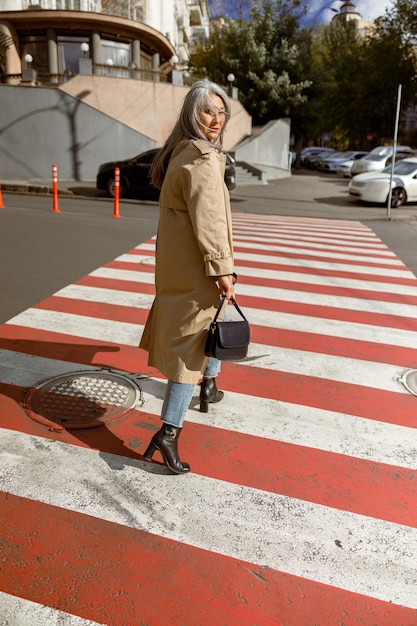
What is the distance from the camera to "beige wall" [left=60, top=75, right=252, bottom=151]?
2403cm

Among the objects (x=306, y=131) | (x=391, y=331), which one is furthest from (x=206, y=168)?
(x=306, y=131)

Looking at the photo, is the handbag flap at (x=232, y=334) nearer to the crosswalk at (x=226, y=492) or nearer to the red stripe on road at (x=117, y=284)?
the crosswalk at (x=226, y=492)

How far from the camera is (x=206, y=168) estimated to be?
8.78ft

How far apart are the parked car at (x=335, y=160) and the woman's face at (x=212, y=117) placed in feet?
124

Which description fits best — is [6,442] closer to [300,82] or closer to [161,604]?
[161,604]

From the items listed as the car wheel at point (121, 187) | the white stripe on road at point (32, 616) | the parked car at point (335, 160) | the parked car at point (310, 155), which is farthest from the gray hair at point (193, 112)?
the parked car at point (310, 155)

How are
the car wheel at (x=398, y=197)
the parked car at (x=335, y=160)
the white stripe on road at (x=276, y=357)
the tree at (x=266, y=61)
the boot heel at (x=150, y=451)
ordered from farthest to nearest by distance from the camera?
1. the parked car at (x=335, y=160)
2. the tree at (x=266, y=61)
3. the car wheel at (x=398, y=197)
4. the white stripe on road at (x=276, y=357)
5. the boot heel at (x=150, y=451)

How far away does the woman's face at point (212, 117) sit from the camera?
2.80m

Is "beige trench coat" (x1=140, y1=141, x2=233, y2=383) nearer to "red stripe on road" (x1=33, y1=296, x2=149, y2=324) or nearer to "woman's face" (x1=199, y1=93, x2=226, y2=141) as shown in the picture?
"woman's face" (x1=199, y1=93, x2=226, y2=141)

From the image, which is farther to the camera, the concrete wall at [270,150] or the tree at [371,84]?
the tree at [371,84]

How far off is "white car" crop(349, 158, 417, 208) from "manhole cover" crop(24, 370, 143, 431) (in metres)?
15.0

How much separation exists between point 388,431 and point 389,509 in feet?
2.89

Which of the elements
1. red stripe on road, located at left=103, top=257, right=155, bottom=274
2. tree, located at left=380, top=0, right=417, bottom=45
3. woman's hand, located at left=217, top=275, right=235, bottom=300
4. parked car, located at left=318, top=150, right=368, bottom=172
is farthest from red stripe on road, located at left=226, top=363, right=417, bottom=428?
tree, located at left=380, top=0, right=417, bottom=45

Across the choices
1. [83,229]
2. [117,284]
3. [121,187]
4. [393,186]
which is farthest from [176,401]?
[393,186]
